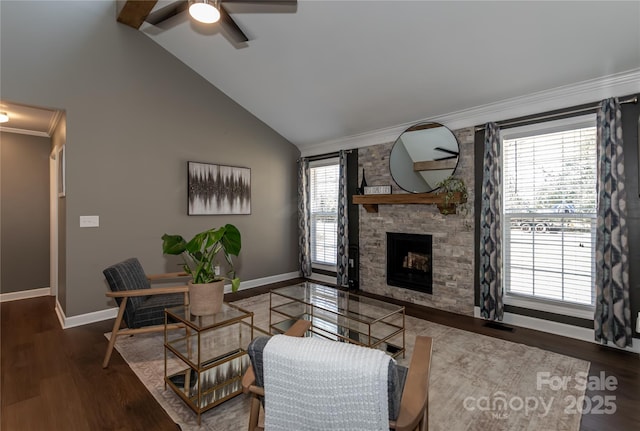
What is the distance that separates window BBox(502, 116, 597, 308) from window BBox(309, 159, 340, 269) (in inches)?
109

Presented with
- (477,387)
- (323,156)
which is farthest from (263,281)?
(477,387)

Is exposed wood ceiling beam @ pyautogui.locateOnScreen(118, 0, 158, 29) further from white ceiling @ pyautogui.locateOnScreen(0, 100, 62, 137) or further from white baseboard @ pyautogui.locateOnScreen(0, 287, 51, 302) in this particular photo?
white baseboard @ pyautogui.locateOnScreen(0, 287, 51, 302)

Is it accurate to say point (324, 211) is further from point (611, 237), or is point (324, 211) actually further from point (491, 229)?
point (611, 237)

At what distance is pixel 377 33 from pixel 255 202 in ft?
10.7

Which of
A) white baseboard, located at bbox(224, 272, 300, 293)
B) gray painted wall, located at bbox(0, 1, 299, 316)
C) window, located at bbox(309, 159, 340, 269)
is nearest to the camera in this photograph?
gray painted wall, located at bbox(0, 1, 299, 316)

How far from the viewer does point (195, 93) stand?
4656 mm

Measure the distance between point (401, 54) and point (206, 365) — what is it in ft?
11.2

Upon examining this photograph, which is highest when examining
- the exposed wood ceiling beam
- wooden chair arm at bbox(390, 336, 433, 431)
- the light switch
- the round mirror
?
the exposed wood ceiling beam

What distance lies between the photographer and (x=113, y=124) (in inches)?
154

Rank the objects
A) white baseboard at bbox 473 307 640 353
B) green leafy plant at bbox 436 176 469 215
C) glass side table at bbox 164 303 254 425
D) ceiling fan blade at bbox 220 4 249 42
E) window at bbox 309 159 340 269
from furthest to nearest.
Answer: window at bbox 309 159 340 269, green leafy plant at bbox 436 176 469 215, white baseboard at bbox 473 307 640 353, ceiling fan blade at bbox 220 4 249 42, glass side table at bbox 164 303 254 425

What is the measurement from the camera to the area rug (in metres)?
2.01

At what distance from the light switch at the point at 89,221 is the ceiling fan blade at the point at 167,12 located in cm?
234

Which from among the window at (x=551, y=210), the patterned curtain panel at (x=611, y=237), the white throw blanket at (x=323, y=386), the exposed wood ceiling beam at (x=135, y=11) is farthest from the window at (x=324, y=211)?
the white throw blanket at (x=323, y=386)

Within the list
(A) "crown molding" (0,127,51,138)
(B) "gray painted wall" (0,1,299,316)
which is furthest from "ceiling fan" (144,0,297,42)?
(A) "crown molding" (0,127,51,138)
